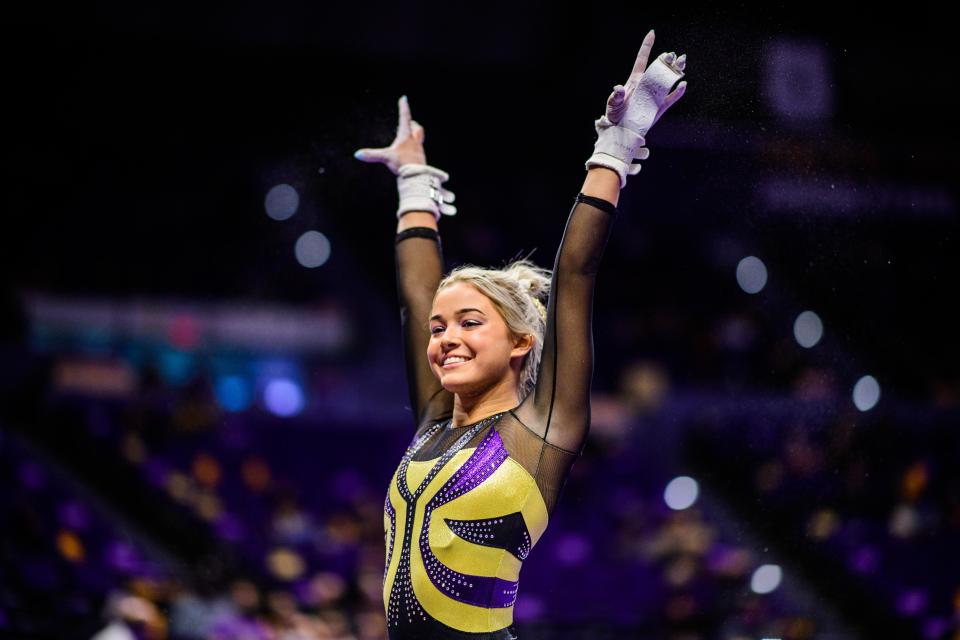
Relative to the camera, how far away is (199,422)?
834cm

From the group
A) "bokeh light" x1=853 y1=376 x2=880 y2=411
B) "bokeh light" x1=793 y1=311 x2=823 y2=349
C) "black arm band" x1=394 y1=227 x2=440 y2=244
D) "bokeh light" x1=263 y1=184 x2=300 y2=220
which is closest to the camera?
"black arm band" x1=394 y1=227 x2=440 y2=244

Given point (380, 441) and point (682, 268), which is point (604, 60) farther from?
point (380, 441)

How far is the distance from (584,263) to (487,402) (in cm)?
37

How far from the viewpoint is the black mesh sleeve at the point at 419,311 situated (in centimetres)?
235

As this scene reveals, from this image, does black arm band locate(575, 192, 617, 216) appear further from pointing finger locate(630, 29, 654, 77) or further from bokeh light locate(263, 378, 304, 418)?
bokeh light locate(263, 378, 304, 418)

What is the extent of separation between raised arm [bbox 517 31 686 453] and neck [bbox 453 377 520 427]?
0.08 m

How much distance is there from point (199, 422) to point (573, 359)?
6.89m

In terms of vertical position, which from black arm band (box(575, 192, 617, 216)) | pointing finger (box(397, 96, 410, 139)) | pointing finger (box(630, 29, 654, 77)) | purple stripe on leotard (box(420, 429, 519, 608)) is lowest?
purple stripe on leotard (box(420, 429, 519, 608))

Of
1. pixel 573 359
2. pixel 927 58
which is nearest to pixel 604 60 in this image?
pixel 927 58

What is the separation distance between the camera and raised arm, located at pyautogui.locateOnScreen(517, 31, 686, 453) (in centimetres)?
198

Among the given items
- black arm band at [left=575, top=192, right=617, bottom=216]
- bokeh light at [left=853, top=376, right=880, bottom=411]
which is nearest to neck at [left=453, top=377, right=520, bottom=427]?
black arm band at [left=575, top=192, right=617, bottom=216]

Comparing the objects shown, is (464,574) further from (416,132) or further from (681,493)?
(681,493)

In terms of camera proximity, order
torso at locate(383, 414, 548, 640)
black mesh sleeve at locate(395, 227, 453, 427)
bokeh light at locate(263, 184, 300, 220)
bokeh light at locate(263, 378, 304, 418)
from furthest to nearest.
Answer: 1. bokeh light at locate(263, 378, 304, 418)
2. bokeh light at locate(263, 184, 300, 220)
3. black mesh sleeve at locate(395, 227, 453, 427)
4. torso at locate(383, 414, 548, 640)

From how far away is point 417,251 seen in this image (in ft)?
8.27
